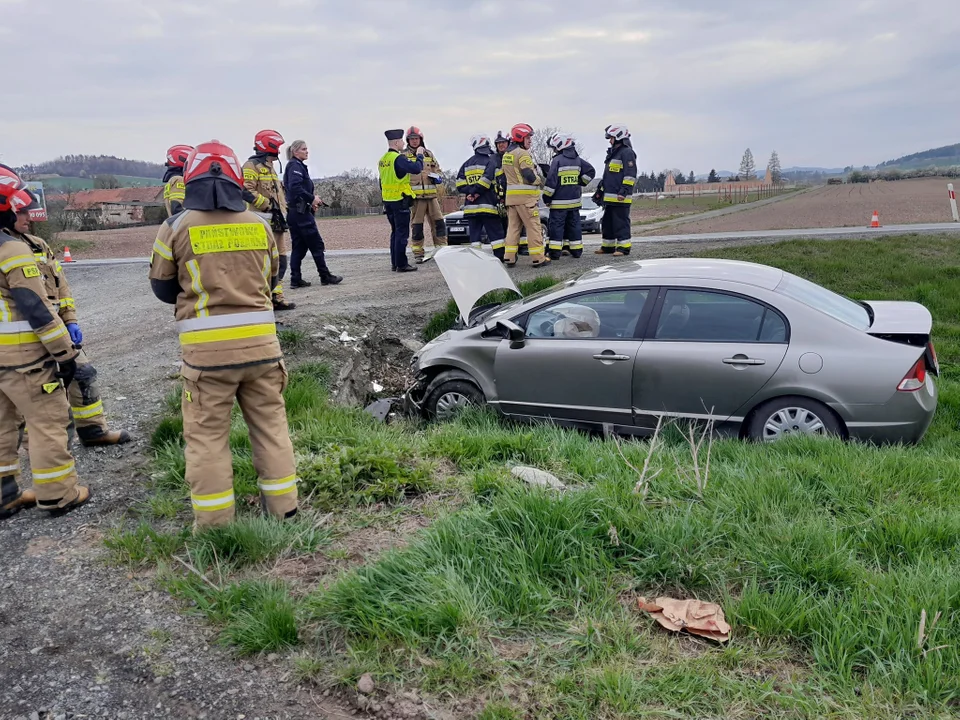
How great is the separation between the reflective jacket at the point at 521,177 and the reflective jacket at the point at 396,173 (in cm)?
138

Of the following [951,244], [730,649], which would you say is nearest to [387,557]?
[730,649]

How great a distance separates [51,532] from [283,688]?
2338 millimetres

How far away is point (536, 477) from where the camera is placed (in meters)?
4.36

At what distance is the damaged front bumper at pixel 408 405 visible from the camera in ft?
22.2

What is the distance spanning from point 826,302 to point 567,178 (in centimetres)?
673

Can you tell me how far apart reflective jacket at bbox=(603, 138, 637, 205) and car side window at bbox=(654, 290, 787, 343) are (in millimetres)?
6808

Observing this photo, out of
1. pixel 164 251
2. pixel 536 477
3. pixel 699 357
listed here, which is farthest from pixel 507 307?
pixel 164 251

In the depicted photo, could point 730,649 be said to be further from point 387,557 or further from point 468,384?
point 468,384

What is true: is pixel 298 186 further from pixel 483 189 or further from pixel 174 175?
pixel 483 189

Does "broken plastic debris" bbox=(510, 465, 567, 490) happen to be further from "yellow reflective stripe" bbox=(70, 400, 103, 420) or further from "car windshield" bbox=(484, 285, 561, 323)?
"yellow reflective stripe" bbox=(70, 400, 103, 420)

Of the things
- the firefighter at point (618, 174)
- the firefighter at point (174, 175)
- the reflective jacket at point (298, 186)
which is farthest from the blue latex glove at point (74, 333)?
the firefighter at point (618, 174)

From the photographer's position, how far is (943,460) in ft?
14.8

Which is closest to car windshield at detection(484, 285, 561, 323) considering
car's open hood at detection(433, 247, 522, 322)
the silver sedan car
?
the silver sedan car

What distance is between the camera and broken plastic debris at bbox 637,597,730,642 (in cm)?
297
